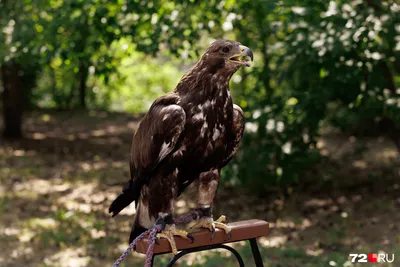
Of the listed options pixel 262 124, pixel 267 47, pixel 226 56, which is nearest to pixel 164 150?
pixel 226 56

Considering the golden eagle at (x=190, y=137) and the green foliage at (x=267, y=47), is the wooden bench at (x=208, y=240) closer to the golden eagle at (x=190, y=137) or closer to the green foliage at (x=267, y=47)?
the golden eagle at (x=190, y=137)

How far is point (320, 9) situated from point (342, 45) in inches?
20.2

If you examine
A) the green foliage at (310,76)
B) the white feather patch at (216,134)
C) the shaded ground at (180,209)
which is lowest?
the shaded ground at (180,209)

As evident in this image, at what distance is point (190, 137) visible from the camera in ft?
9.44

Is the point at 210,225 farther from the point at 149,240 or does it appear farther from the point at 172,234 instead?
the point at 149,240

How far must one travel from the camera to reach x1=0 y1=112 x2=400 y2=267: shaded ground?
6465mm

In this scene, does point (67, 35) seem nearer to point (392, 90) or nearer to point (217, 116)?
point (392, 90)

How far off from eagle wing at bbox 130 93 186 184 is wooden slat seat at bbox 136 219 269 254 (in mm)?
369

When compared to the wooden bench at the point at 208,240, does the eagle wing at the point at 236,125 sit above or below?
above

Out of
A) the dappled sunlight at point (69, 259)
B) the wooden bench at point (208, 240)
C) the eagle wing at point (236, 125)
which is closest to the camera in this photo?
the wooden bench at point (208, 240)

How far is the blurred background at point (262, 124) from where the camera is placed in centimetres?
632

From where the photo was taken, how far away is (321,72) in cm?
689

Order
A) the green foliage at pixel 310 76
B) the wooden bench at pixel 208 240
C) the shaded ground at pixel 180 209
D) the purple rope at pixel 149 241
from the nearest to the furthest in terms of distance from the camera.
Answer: the purple rope at pixel 149 241, the wooden bench at pixel 208 240, the green foliage at pixel 310 76, the shaded ground at pixel 180 209

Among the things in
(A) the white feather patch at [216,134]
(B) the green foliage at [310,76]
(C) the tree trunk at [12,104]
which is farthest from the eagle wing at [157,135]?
(C) the tree trunk at [12,104]
